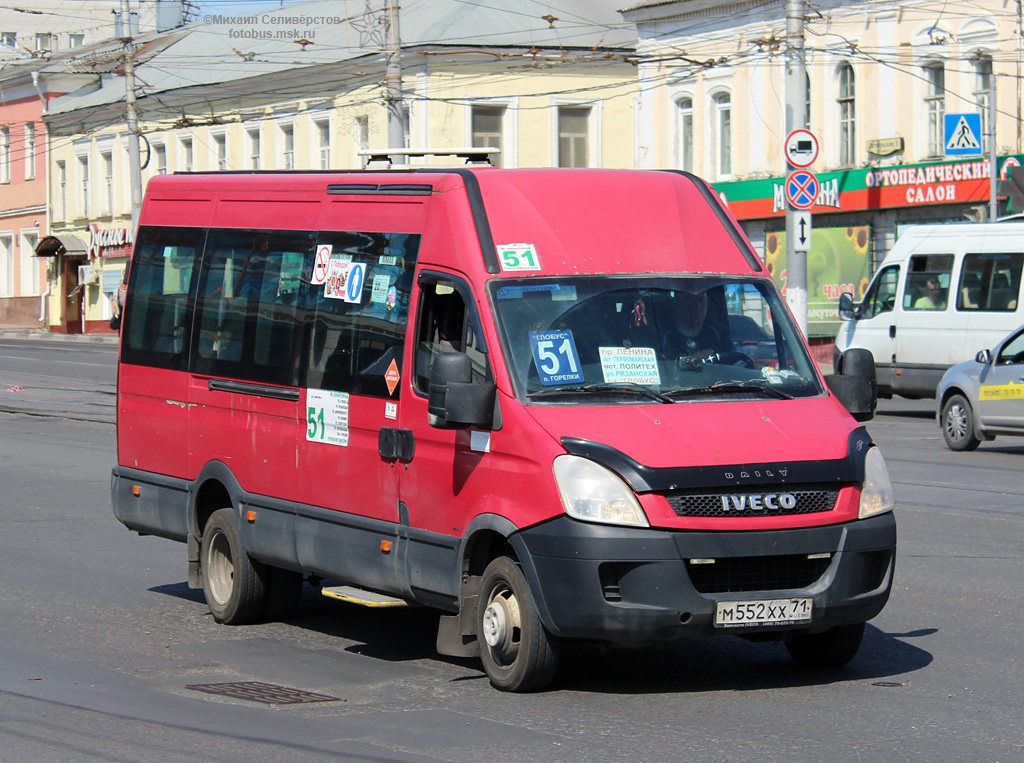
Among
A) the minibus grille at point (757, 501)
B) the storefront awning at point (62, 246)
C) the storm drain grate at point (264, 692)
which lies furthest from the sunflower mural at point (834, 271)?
the storefront awning at point (62, 246)

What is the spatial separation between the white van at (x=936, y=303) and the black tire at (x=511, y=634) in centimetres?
1653

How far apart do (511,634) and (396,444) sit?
1.23 m

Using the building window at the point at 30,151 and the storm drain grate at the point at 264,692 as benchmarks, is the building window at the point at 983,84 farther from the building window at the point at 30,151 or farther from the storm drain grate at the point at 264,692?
the building window at the point at 30,151

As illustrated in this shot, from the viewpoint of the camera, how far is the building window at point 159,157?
200ft

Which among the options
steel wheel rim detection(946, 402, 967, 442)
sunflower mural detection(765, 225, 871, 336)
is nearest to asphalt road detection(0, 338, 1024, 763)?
steel wheel rim detection(946, 402, 967, 442)

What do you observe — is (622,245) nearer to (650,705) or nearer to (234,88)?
(650,705)

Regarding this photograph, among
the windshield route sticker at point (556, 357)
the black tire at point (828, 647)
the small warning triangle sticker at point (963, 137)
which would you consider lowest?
the black tire at point (828, 647)

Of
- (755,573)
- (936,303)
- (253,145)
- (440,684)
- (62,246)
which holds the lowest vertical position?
(440,684)

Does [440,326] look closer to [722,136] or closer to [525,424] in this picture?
[525,424]

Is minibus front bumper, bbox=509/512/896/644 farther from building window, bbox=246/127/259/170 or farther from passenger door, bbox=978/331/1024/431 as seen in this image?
building window, bbox=246/127/259/170

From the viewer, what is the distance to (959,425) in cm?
1900

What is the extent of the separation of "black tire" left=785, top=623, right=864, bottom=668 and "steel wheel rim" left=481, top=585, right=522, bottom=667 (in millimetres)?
1427

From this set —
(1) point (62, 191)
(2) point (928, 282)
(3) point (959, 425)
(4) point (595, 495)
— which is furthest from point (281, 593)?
(1) point (62, 191)

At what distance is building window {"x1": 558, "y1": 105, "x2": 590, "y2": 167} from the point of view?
→ 49.9 m
